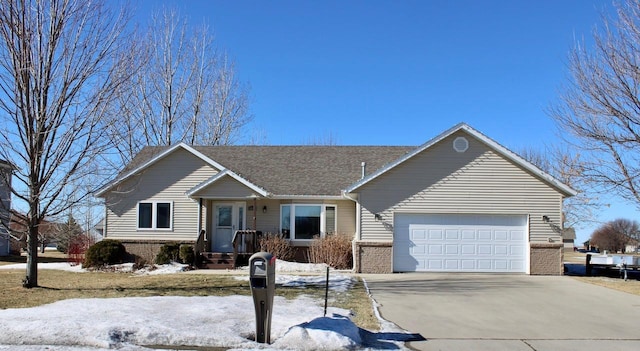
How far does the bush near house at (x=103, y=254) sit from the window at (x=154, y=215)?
144 cm

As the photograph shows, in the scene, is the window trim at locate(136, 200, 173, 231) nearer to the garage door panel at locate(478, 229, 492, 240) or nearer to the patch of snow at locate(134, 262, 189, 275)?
the patch of snow at locate(134, 262, 189, 275)

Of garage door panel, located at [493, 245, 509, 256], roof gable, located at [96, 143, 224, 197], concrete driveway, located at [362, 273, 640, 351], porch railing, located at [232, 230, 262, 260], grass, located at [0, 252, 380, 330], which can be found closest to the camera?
concrete driveway, located at [362, 273, 640, 351]

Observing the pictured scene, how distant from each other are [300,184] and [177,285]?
8.44 meters

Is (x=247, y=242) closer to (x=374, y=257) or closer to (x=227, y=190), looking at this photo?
(x=227, y=190)

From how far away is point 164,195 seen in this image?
2134 cm

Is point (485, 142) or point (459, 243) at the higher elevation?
point (485, 142)

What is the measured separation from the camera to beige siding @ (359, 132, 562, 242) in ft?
60.4

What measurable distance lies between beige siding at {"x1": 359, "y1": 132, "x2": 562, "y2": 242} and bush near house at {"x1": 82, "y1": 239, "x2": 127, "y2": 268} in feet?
31.9

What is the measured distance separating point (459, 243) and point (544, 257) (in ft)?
10.0

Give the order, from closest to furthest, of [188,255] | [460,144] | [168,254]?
[460,144]
[188,255]
[168,254]

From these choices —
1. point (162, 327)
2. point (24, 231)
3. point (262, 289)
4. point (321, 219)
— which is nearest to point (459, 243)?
point (321, 219)

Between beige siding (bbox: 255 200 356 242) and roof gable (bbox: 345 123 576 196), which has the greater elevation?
roof gable (bbox: 345 123 576 196)

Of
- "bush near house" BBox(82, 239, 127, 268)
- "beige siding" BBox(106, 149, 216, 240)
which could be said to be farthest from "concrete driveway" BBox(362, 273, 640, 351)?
"bush near house" BBox(82, 239, 127, 268)

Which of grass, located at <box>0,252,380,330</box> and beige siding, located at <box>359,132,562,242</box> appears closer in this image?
grass, located at <box>0,252,380,330</box>
